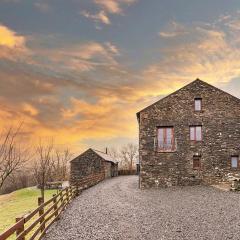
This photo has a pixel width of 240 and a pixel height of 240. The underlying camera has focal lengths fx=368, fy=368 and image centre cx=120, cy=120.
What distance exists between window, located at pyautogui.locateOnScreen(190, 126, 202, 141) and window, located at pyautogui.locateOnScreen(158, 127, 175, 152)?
164 centimetres

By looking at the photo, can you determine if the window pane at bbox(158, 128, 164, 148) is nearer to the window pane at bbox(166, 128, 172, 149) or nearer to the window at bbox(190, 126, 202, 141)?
the window pane at bbox(166, 128, 172, 149)

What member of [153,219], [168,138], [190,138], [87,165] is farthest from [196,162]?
[87,165]

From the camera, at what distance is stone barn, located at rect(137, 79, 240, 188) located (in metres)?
30.2

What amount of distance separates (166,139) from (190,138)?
200 centimetres

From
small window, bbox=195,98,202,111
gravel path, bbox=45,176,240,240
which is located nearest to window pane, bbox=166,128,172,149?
small window, bbox=195,98,202,111

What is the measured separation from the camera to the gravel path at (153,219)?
12.3 m

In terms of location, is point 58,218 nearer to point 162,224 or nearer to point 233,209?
point 162,224

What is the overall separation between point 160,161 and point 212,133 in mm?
4944

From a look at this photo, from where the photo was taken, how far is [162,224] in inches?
552

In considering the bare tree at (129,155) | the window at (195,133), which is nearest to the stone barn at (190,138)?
the window at (195,133)

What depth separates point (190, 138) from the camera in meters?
30.8

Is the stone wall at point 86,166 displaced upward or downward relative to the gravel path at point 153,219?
upward

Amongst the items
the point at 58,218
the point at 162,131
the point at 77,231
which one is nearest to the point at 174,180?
A: the point at 162,131

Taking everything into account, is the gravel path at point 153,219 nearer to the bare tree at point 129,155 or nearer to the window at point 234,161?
the window at point 234,161
